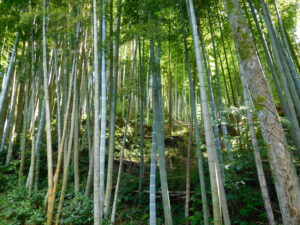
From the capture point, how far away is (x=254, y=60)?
2.55m

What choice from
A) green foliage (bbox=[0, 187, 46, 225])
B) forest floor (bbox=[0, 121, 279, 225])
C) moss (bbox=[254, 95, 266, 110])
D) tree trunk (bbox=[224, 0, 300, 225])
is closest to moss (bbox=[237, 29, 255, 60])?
tree trunk (bbox=[224, 0, 300, 225])

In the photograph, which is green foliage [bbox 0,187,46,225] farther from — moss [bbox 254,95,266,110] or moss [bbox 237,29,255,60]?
moss [bbox 237,29,255,60]

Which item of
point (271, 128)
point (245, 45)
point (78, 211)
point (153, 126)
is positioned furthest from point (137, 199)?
point (245, 45)

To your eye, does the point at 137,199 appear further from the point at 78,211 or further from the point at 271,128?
the point at 271,128

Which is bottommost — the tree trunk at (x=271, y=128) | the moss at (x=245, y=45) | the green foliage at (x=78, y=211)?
the green foliage at (x=78, y=211)

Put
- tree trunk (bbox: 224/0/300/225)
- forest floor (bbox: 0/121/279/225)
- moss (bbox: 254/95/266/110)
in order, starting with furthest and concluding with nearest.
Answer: forest floor (bbox: 0/121/279/225) < moss (bbox: 254/95/266/110) < tree trunk (bbox: 224/0/300/225)

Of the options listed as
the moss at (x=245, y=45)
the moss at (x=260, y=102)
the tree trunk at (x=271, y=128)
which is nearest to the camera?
the tree trunk at (x=271, y=128)

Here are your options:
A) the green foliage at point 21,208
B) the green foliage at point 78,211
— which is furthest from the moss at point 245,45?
the green foliage at point 21,208

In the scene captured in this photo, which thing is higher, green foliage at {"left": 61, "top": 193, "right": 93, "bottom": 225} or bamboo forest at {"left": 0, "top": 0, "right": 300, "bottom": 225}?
bamboo forest at {"left": 0, "top": 0, "right": 300, "bottom": 225}

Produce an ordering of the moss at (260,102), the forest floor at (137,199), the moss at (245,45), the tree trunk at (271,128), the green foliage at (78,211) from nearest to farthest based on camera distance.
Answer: the tree trunk at (271,128)
the moss at (260,102)
the moss at (245,45)
the green foliage at (78,211)
the forest floor at (137,199)

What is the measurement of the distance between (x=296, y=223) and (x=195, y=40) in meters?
2.08

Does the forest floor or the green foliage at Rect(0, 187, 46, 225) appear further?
the forest floor

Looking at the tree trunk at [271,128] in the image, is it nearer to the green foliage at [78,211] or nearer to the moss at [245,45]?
the moss at [245,45]

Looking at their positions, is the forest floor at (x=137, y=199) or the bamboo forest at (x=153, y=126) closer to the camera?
the bamboo forest at (x=153, y=126)
